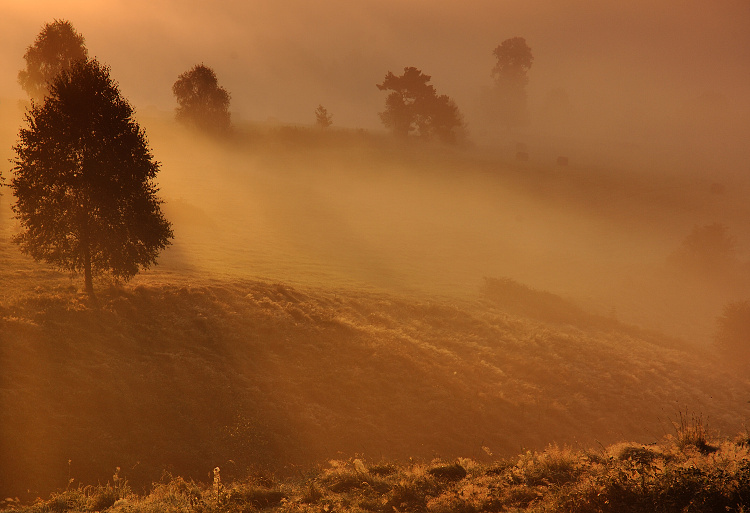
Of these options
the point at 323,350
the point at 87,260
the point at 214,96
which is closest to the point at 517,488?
the point at 323,350

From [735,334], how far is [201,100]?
84.5m

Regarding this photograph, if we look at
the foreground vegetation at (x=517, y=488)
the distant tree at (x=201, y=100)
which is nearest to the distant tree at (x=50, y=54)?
the distant tree at (x=201, y=100)

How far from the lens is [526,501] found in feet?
31.2

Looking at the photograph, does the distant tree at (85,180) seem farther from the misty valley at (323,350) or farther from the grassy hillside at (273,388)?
the grassy hillside at (273,388)

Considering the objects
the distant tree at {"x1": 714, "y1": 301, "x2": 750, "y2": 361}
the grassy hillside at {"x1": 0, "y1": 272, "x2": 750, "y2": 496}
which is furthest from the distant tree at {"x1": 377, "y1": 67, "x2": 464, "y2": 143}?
the grassy hillside at {"x1": 0, "y1": 272, "x2": 750, "y2": 496}

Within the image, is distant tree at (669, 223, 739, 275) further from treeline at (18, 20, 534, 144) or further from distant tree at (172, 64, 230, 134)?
distant tree at (172, 64, 230, 134)

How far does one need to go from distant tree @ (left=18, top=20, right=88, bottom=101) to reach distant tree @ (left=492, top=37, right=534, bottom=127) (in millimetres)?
131137

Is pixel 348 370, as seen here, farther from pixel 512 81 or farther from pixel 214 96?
pixel 512 81

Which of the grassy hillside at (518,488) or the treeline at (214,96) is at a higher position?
the treeline at (214,96)

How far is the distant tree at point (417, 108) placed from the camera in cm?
9938

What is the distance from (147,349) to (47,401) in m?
4.95

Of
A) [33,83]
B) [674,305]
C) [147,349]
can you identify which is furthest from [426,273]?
[33,83]

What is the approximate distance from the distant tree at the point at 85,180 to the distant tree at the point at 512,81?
6097 inches

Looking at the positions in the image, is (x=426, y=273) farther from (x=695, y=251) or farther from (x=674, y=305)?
(x=695, y=251)
